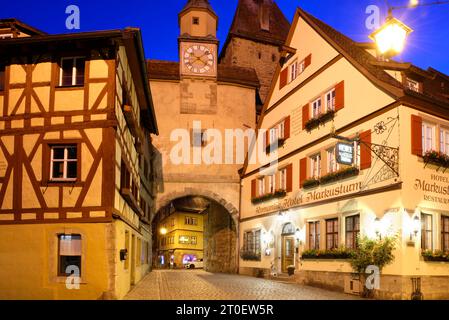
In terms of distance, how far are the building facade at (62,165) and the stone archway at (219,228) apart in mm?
16033

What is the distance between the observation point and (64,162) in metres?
14.1

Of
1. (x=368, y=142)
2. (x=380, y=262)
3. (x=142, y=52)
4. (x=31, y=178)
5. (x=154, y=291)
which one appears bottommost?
(x=154, y=291)

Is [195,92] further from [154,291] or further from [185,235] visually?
[185,235]

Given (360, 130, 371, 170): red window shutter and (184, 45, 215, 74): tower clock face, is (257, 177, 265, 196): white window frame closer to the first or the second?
(184, 45, 215, 74): tower clock face

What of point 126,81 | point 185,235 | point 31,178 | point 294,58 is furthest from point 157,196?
point 185,235

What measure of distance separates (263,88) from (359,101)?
2588 cm

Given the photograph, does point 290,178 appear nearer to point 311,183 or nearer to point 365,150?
point 311,183

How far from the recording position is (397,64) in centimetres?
1781

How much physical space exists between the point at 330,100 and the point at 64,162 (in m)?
10.7

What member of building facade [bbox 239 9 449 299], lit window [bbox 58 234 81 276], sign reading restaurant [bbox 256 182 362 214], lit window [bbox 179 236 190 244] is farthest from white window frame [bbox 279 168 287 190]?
lit window [bbox 179 236 190 244]

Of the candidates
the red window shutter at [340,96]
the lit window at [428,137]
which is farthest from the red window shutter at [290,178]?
the lit window at [428,137]

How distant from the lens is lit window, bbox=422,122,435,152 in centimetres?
1648

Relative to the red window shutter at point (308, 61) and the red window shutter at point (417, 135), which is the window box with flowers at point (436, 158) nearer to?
the red window shutter at point (417, 135)

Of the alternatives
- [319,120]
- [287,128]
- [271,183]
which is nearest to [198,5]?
[287,128]
